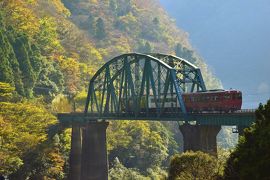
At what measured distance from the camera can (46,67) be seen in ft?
308

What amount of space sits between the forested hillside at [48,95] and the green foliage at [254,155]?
36884 millimetres

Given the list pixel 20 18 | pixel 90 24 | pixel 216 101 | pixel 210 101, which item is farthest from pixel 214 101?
pixel 90 24

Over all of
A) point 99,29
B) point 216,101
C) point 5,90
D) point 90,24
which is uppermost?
point 90,24

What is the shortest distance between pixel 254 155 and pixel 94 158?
155 ft

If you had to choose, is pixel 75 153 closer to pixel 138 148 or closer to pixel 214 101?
pixel 138 148

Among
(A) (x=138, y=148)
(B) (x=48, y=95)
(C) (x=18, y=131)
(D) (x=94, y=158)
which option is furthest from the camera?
(A) (x=138, y=148)

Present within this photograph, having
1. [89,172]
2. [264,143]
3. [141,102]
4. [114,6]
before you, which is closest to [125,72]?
[141,102]

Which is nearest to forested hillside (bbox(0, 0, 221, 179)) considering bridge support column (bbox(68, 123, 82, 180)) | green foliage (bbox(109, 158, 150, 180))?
green foliage (bbox(109, 158, 150, 180))

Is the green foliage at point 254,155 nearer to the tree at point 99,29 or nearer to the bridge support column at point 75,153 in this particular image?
the bridge support column at point 75,153

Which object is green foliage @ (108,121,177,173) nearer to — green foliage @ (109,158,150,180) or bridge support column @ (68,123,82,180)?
green foliage @ (109,158,150,180)

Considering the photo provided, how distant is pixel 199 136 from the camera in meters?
50.5

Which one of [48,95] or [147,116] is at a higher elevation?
[48,95]

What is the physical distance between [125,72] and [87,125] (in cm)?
1082

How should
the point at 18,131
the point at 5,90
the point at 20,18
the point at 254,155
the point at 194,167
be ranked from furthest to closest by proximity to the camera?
the point at 20,18 < the point at 5,90 < the point at 18,131 < the point at 194,167 < the point at 254,155
